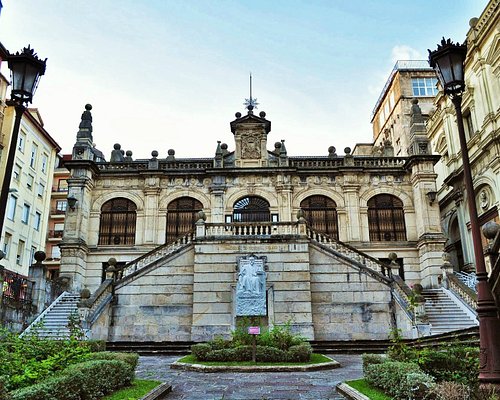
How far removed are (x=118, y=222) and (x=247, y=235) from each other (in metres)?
10.0

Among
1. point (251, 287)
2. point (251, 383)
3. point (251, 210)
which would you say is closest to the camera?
point (251, 383)

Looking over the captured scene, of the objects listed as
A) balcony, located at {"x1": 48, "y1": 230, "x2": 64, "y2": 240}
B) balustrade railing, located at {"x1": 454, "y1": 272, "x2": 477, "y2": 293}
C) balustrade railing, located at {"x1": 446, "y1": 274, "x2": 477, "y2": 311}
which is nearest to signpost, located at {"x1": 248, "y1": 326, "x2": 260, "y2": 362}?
balustrade railing, located at {"x1": 446, "y1": 274, "x2": 477, "y2": 311}

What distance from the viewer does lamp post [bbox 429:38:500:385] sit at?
762 centimetres

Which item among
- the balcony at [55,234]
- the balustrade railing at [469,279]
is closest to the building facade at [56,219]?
the balcony at [55,234]

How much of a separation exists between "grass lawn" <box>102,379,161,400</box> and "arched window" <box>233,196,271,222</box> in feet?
60.4

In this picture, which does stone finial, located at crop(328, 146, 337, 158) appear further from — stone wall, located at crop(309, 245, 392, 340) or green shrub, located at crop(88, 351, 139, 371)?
green shrub, located at crop(88, 351, 139, 371)

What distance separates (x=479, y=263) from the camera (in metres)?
8.51

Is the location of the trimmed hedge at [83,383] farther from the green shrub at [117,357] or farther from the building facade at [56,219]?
the building facade at [56,219]

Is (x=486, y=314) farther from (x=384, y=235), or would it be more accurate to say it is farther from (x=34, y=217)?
(x=34, y=217)

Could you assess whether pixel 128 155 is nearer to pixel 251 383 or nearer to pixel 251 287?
pixel 251 287

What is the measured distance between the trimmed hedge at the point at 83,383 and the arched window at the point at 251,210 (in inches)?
747

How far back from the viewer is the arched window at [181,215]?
28969 mm

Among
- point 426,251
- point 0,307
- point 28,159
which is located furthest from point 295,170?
point 28,159

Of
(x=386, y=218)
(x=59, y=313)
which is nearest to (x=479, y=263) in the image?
(x=59, y=313)
